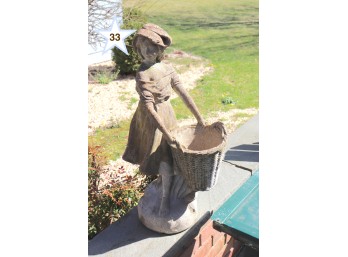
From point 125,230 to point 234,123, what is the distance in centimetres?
307

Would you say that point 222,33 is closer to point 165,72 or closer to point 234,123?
point 234,123

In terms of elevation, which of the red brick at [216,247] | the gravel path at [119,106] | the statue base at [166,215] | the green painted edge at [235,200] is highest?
the statue base at [166,215]

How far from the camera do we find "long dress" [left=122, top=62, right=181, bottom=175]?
78.4 inches

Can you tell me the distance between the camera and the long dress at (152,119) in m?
1.99

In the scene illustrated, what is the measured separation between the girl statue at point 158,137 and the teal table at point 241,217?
25 cm

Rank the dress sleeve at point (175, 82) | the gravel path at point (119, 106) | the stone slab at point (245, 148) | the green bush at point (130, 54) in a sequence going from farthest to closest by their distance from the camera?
the green bush at point (130, 54)
the gravel path at point (119, 106)
the stone slab at point (245, 148)
the dress sleeve at point (175, 82)

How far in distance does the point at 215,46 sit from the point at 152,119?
7429 millimetres

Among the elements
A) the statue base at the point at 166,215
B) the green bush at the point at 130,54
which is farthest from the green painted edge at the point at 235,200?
the green bush at the point at 130,54

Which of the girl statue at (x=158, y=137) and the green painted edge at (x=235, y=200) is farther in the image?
the green painted edge at (x=235, y=200)

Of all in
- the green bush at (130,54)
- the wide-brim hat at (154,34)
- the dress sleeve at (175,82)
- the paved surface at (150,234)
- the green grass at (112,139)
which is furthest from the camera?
the green bush at (130,54)

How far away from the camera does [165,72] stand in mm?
2062

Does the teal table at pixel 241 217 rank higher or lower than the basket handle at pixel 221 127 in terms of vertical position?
lower

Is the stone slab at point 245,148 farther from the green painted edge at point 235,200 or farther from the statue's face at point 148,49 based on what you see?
the statue's face at point 148,49

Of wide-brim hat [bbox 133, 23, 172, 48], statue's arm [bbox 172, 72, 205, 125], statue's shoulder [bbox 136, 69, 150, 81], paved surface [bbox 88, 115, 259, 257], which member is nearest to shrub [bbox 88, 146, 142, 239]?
paved surface [bbox 88, 115, 259, 257]
